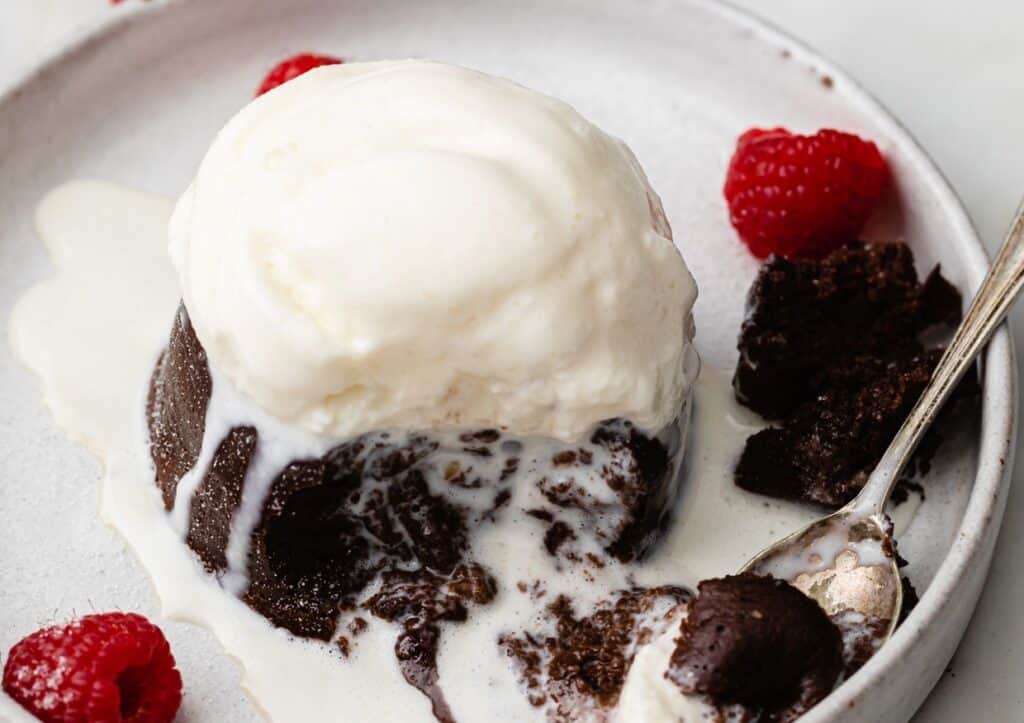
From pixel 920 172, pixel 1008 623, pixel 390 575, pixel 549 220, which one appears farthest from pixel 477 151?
pixel 1008 623

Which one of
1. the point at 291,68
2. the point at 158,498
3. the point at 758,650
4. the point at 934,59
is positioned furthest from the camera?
the point at 934,59

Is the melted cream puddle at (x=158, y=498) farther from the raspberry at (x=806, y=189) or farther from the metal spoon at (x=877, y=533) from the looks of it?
the raspberry at (x=806, y=189)

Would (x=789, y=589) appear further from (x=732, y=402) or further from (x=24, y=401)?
(x=24, y=401)

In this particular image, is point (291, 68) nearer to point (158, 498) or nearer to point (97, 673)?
point (158, 498)

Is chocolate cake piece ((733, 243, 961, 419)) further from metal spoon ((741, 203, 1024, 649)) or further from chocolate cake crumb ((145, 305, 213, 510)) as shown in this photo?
chocolate cake crumb ((145, 305, 213, 510))

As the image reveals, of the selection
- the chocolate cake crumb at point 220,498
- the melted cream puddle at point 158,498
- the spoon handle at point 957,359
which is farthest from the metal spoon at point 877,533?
the chocolate cake crumb at point 220,498

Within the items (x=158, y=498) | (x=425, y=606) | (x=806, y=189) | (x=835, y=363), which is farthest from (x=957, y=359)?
(x=158, y=498)

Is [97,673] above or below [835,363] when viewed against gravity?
below
